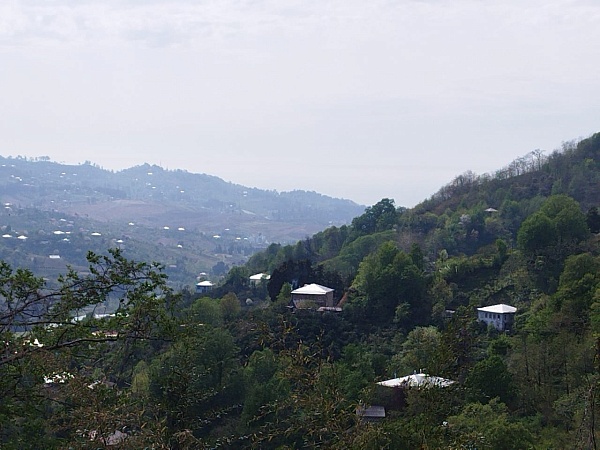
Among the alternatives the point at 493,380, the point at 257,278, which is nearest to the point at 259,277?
the point at 257,278

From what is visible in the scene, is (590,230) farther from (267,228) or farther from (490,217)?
(267,228)

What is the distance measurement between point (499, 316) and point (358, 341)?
11.7 feet

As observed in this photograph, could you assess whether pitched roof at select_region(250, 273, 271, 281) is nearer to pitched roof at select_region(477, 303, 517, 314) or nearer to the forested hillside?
the forested hillside

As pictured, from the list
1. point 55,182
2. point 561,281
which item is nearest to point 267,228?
point 55,182

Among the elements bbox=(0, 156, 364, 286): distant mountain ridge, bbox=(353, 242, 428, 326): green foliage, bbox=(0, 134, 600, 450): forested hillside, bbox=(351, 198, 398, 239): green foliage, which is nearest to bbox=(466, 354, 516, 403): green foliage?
bbox=(0, 134, 600, 450): forested hillside

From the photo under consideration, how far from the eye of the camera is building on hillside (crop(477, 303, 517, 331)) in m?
20.9

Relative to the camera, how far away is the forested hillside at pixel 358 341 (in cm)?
567

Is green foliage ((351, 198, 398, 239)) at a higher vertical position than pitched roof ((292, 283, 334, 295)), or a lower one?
higher

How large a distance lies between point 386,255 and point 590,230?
18.9 ft

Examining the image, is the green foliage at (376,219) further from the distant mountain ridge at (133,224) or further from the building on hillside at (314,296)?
the distant mountain ridge at (133,224)

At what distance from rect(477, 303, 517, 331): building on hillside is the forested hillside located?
1.42 ft

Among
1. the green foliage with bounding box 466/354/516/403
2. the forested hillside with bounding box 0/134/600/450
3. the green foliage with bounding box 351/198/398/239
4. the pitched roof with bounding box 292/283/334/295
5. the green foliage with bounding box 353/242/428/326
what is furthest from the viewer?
the green foliage with bounding box 351/198/398/239

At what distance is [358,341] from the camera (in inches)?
845

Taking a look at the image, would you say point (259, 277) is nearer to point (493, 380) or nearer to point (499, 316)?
point (499, 316)
